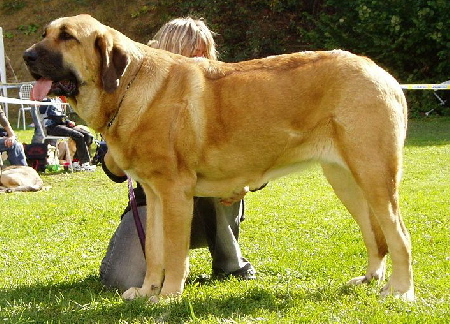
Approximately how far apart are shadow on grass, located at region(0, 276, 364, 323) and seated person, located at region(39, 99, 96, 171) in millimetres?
6996

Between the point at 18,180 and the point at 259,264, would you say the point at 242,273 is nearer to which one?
the point at 259,264

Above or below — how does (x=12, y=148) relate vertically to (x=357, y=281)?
below

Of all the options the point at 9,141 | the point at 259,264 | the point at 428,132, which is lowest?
the point at 428,132

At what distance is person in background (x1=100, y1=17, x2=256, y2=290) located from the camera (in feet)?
13.3

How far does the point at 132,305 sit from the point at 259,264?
1.24 m

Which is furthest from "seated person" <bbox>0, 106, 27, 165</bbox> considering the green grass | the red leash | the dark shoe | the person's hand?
the dark shoe

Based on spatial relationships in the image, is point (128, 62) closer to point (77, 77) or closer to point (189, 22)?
point (77, 77)

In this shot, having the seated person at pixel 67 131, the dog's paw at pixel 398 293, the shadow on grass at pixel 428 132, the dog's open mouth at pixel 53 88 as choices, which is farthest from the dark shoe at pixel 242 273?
the shadow on grass at pixel 428 132

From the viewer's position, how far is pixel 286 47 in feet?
63.2

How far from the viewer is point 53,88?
11.2 ft

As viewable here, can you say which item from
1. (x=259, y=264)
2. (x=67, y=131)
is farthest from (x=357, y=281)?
(x=67, y=131)

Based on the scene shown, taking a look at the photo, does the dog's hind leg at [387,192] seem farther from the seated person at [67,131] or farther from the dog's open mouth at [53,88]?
the seated person at [67,131]

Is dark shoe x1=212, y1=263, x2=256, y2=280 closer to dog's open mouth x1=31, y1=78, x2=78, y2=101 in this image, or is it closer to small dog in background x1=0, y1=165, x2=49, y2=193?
dog's open mouth x1=31, y1=78, x2=78, y2=101

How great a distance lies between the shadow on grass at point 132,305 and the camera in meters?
3.22
